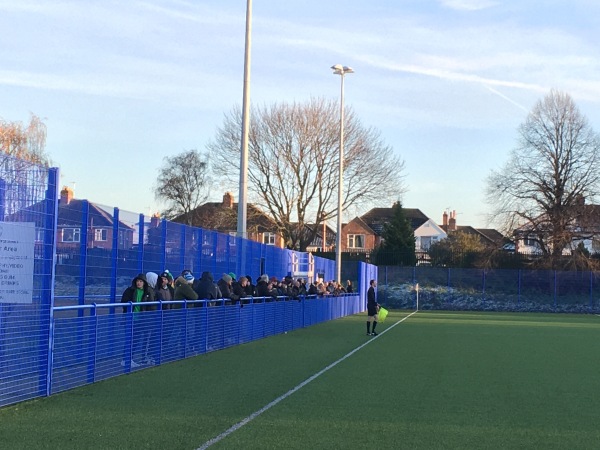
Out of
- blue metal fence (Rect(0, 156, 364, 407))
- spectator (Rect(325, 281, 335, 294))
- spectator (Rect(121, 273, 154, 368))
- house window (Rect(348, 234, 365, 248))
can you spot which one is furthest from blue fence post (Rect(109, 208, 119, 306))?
house window (Rect(348, 234, 365, 248))

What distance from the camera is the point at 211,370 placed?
47.6 ft

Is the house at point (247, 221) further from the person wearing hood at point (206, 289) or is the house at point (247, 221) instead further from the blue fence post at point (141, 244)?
the blue fence post at point (141, 244)

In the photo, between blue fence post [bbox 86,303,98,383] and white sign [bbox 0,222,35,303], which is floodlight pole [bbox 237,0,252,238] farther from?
white sign [bbox 0,222,35,303]

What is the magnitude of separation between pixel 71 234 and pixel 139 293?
1585 mm

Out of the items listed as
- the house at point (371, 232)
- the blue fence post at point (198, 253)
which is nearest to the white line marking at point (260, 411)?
the blue fence post at point (198, 253)

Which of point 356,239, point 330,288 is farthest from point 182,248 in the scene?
point 356,239

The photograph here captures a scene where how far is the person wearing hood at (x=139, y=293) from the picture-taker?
14979 mm

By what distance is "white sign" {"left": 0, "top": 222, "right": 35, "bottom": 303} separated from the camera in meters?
10.3

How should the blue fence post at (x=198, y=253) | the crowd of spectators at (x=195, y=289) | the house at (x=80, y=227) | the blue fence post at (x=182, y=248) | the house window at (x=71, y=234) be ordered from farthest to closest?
the blue fence post at (x=198, y=253) → the blue fence post at (x=182, y=248) → the crowd of spectators at (x=195, y=289) → the house window at (x=71, y=234) → the house at (x=80, y=227)

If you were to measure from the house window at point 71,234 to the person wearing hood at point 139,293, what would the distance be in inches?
49.4

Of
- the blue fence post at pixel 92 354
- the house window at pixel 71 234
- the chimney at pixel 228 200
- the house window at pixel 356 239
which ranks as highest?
the chimney at pixel 228 200

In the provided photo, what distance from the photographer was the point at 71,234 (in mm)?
14539

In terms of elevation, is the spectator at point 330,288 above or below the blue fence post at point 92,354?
above

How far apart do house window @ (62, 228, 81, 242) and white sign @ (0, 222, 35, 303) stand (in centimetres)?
342
